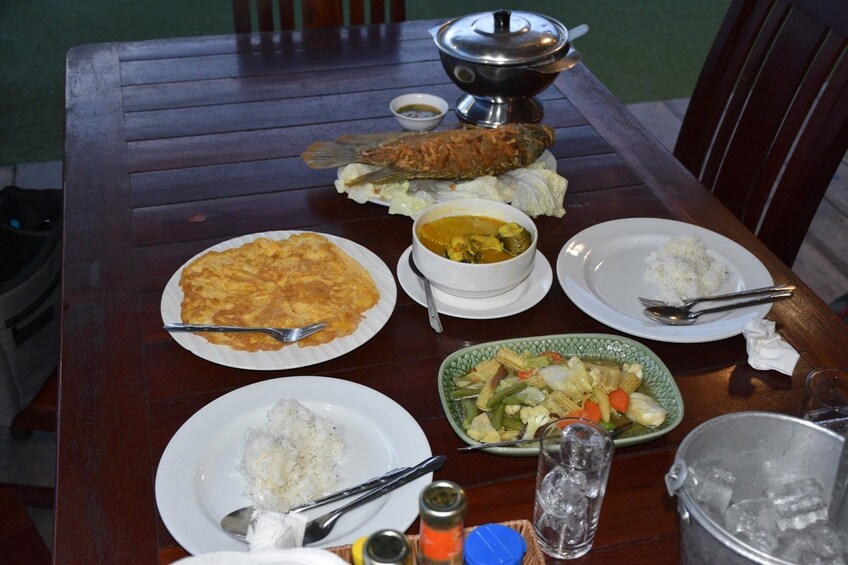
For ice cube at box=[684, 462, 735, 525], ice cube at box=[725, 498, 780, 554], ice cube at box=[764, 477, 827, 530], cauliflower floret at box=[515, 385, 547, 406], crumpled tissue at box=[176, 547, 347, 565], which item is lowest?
cauliflower floret at box=[515, 385, 547, 406]

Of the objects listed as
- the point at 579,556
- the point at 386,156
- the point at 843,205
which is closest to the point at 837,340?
the point at 579,556

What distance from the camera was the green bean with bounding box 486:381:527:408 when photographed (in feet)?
3.72

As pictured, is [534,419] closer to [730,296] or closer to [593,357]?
[593,357]

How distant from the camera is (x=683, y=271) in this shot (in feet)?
4.56

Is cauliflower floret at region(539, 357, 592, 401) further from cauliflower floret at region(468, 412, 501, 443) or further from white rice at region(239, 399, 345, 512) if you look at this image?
white rice at region(239, 399, 345, 512)

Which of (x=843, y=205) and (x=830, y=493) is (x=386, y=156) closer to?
(x=830, y=493)

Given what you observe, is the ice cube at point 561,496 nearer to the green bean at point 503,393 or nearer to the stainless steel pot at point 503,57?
the green bean at point 503,393

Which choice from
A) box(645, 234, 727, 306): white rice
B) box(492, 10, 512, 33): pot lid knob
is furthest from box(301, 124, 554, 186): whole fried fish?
box(645, 234, 727, 306): white rice

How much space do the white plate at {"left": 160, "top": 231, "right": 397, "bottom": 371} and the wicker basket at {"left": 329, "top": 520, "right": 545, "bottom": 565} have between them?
Result: 412 mm

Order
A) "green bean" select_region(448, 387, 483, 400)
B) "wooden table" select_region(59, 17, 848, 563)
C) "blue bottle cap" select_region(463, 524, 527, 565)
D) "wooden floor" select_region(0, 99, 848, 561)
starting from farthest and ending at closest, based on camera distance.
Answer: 1. "wooden floor" select_region(0, 99, 848, 561)
2. "green bean" select_region(448, 387, 483, 400)
3. "wooden table" select_region(59, 17, 848, 563)
4. "blue bottle cap" select_region(463, 524, 527, 565)

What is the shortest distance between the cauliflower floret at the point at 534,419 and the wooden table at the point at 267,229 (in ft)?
0.13

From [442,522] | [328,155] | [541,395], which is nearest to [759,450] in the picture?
[541,395]

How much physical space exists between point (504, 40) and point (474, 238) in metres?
0.56

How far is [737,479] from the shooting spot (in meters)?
0.92
